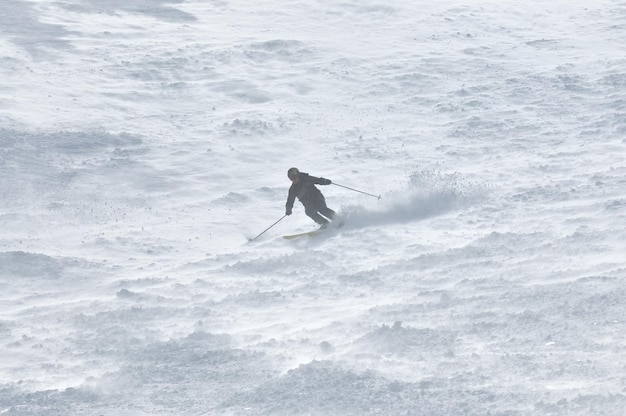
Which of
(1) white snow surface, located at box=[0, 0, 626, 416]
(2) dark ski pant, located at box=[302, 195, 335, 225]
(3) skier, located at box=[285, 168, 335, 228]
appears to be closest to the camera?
(1) white snow surface, located at box=[0, 0, 626, 416]

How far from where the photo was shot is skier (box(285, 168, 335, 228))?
1466 centimetres

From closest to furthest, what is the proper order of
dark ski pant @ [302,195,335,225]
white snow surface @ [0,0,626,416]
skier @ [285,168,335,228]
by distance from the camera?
white snow surface @ [0,0,626,416] → skier @ [285,168,335,228] → dark ski pant @ [302,195,335,225]

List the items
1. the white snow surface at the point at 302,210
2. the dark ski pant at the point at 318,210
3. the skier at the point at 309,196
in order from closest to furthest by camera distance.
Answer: the white snow surface at the point at 302,210
the skier at the point at 309,196
the dark ski pant at the point at 318,210

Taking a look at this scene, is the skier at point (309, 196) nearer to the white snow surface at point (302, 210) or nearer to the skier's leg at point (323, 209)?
the skier's leg at point (323, 209)

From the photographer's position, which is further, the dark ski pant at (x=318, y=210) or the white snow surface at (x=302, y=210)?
the dark ski pant at (x=318, y=210)

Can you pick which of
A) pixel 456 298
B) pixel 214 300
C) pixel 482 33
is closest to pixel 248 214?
pixel 214 300

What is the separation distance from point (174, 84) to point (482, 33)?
850 cm

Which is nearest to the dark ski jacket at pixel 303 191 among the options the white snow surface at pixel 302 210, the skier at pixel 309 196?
the skier at pixel 309 196

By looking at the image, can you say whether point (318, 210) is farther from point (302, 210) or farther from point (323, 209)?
point (302, 210)

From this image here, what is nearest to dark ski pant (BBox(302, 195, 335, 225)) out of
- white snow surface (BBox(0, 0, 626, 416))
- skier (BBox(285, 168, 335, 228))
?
skier (BBox(285, 168, 335, 228))

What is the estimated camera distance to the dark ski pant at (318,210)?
48.6 ft

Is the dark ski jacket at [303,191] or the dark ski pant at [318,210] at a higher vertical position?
the dark ski jacket at [303,191]

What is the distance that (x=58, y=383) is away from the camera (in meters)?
10.1

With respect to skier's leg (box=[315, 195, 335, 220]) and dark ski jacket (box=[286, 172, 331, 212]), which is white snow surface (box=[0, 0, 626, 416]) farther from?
dark ski jacket (box=[286, 172, 331, 212])
